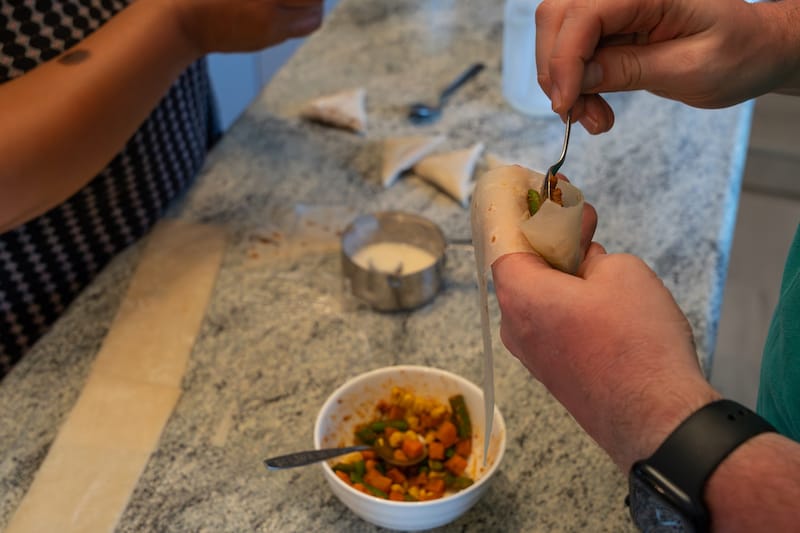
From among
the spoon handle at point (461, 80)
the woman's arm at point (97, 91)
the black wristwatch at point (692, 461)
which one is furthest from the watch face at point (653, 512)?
the spoon handle at point (461, 80)

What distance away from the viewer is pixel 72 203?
1141 millimetres

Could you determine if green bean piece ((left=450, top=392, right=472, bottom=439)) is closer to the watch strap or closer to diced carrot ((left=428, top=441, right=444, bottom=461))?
diced carrot ((left=428, top=441, right=444, bottom=461))

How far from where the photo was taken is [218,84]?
2578 mm

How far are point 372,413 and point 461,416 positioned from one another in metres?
0.11

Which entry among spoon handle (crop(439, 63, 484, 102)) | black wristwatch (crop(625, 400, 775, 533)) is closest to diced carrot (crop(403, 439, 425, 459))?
black wristwatch (crop(625, 400, 775, 533))

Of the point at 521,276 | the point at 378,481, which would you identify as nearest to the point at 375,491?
the point at 378,481

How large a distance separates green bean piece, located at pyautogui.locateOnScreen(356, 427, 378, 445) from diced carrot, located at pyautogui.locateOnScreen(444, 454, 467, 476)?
9cm

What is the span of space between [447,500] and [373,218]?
1.83ft

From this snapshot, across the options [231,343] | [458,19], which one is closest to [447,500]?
[231,343]

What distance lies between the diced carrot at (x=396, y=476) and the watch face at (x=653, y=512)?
12.9 inches

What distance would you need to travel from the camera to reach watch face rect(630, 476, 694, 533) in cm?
54


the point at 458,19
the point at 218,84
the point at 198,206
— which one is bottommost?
the point at 218,84

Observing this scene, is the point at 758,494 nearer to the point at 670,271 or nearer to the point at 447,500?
the point at 447,500

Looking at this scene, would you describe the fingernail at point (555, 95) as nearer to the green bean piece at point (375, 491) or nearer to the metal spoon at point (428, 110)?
the green bean piece at point (375, 491)
